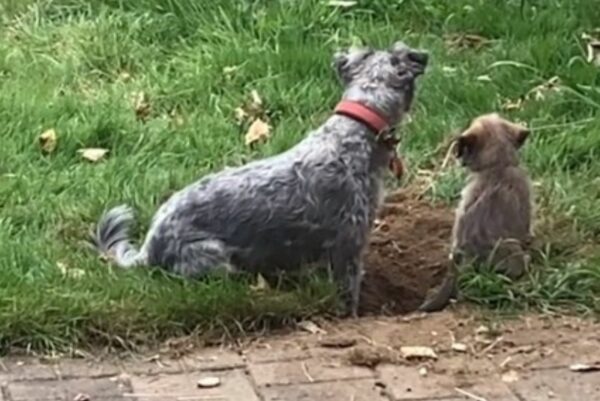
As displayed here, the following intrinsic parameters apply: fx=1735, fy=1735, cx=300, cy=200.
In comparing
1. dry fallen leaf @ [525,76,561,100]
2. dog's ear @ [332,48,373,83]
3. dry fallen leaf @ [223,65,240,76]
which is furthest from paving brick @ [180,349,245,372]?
dry fallen leaf @ [223,65,240,76]

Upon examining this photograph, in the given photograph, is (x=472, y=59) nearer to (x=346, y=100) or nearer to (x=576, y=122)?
(x=576, y=122)

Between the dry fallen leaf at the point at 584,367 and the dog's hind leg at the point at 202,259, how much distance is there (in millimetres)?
1307

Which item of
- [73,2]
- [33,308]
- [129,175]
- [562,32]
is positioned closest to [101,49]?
[73,2]

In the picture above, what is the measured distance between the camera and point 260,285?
20.5 ft

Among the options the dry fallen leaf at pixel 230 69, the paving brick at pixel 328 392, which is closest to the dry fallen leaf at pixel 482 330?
the paving brick at pixel 328 392

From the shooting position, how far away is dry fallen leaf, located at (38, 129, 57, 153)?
7721 millimetres

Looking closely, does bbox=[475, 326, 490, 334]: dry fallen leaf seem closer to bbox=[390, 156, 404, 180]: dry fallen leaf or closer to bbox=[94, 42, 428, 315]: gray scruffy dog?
bbox=[94, 42, 428, 315]: gray scruffy dog

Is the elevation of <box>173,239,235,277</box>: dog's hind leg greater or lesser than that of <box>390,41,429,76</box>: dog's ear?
lesser

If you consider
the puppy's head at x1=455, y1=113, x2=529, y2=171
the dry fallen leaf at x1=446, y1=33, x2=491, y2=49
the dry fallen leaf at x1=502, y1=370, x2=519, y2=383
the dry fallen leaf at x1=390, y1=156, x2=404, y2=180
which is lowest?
the dry fallen leaf at x1=502, y1=370, x2=519, y2=383

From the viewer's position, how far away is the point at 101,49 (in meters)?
8.78

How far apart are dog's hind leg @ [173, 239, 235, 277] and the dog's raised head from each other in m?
0.79

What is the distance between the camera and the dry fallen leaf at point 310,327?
6.05m

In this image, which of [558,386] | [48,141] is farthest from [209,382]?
[48,141]

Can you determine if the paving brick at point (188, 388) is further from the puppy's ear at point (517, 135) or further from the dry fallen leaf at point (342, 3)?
the dry fallen leaf at point (342, 3)
